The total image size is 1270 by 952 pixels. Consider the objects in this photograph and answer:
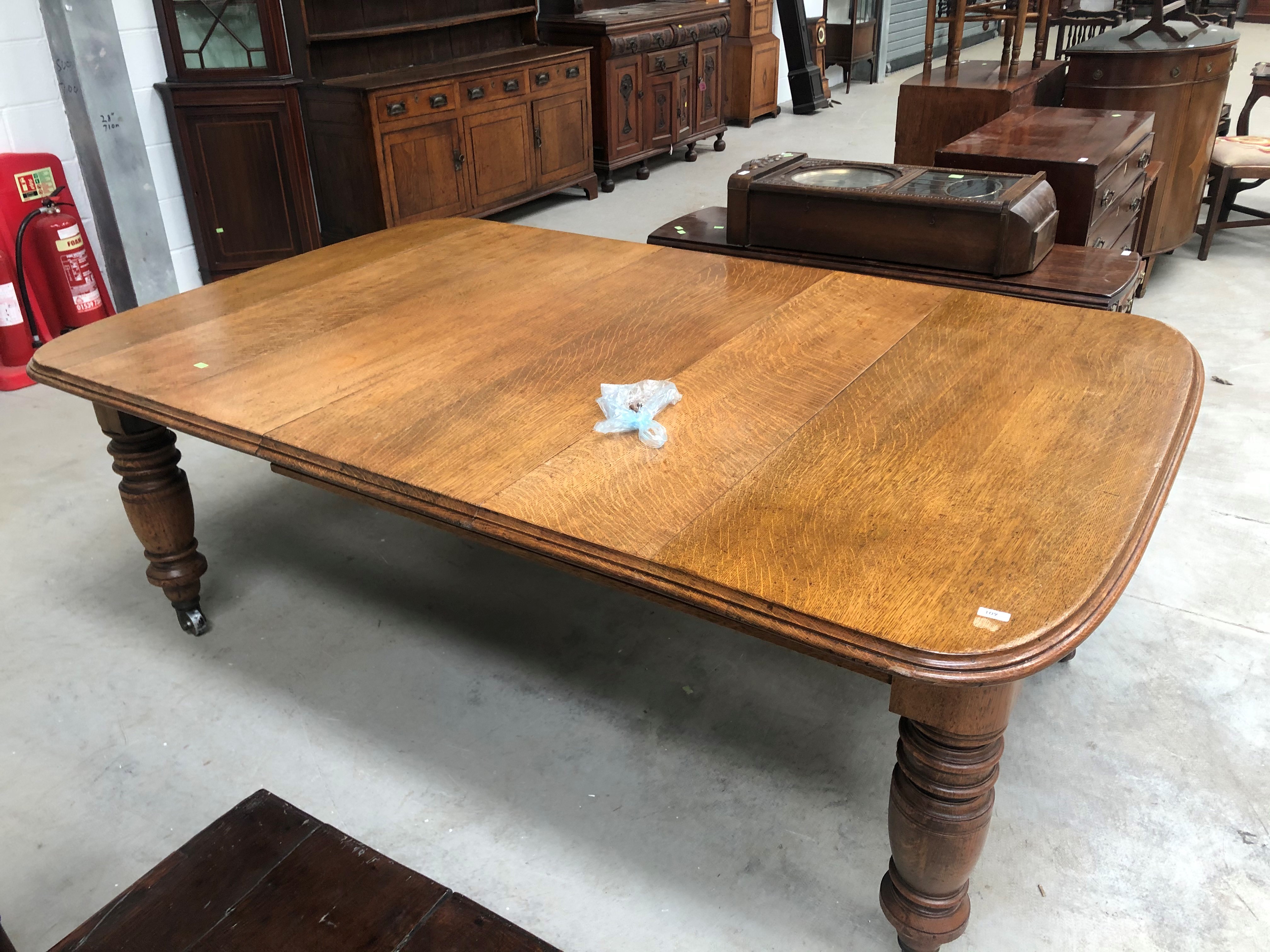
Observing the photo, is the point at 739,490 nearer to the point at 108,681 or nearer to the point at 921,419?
the point at 921,419

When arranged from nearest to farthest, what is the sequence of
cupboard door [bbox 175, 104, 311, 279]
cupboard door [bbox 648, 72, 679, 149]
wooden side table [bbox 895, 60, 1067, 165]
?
1. wooden side table [bbox 895, 60, 1067, 165]
2. cupboard door [bbox 175, 104, 311, 279]
3. cupboard door [bbox 648, 72, 679, 149]

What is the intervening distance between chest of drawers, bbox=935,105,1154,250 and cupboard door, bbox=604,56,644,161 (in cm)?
269

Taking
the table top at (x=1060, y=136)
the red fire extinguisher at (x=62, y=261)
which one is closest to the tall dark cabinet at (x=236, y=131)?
the red fire extinguisher at (x=62, y=261)

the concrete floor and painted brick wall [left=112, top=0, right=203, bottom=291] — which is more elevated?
painted brick wall [left=112, top=0, right=203, bottom=291]

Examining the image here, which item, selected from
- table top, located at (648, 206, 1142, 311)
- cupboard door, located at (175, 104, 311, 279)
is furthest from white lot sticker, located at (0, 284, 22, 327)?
table top, located at (648, 206, 1142, 311)

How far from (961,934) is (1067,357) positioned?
976 millimetres

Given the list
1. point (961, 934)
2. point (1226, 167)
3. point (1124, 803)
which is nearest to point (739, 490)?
point (961, 934)

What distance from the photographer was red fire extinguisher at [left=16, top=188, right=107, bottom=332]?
145 inches

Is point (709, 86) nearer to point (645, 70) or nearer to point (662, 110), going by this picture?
point (662, 110)

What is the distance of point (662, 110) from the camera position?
6148mm

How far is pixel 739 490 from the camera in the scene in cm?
138

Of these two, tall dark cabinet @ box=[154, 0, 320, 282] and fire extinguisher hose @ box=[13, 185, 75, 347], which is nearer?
fire extinguisher hose @ box=[13, 185, 75, 347]

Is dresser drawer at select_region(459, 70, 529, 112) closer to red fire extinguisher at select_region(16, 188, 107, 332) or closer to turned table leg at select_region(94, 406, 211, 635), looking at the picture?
red fire extinguisher at select_region(16, 188, 107, 332)

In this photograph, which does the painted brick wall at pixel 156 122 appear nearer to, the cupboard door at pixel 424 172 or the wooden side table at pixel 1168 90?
the cupboard door at pixel 424 172
